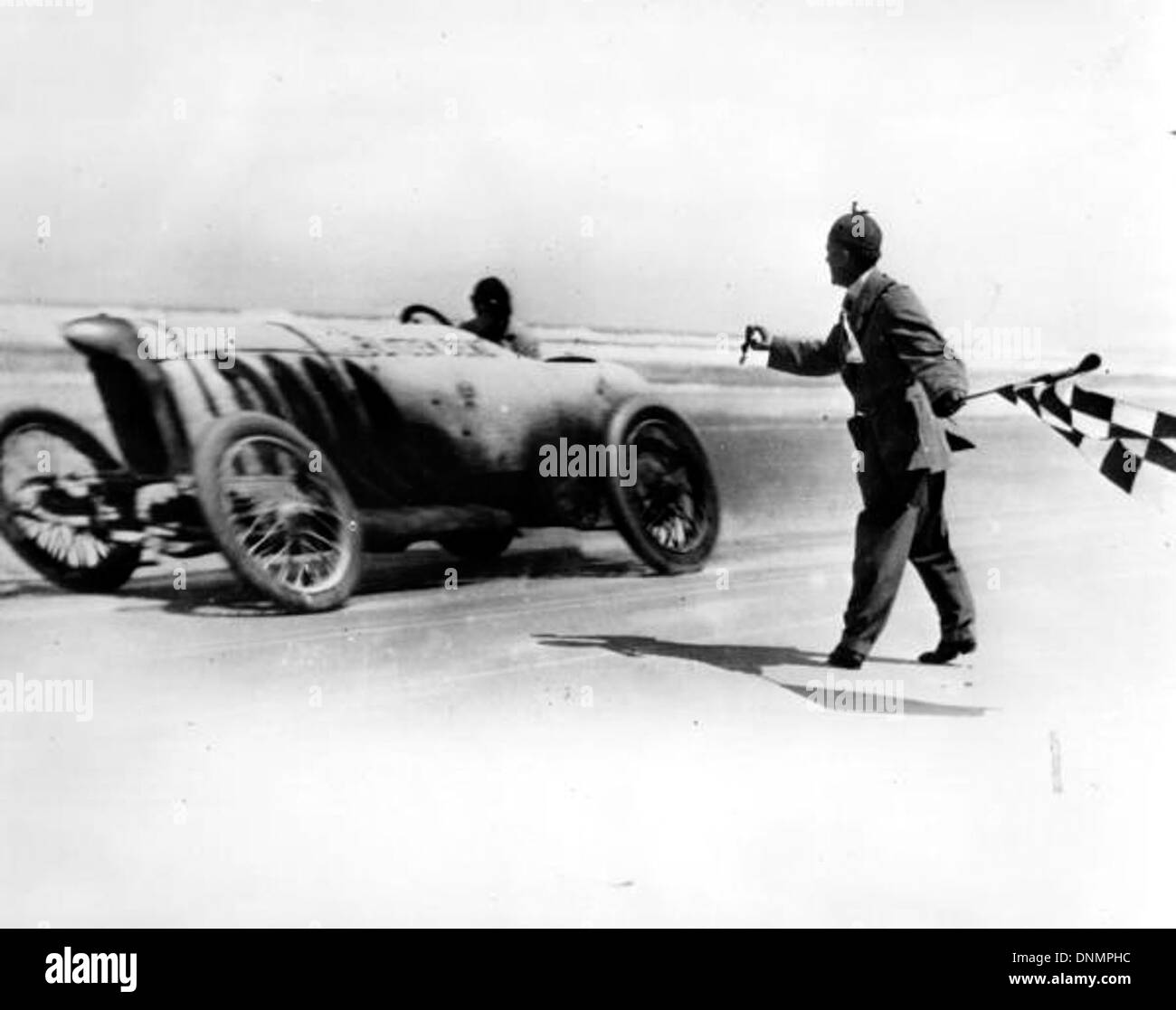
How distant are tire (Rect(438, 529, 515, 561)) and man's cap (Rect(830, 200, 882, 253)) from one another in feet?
3.56

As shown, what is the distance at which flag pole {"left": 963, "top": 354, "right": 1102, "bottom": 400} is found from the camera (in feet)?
14.6

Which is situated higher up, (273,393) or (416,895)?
(273,393)

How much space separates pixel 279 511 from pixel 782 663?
4.20ft

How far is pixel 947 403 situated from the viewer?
4.32 meters

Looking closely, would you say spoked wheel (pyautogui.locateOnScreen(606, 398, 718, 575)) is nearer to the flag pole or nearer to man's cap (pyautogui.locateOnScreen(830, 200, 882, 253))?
man's cap (pyautogui.locateOnScreen(830, 200, 882, 253))

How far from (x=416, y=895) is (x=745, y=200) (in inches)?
73.2

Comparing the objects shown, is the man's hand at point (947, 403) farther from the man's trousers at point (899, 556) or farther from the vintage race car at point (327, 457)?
the vintage race car at point (327, 457)

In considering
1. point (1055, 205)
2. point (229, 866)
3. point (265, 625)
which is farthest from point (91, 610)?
point (1055, 205)

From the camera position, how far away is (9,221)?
4.25 metres

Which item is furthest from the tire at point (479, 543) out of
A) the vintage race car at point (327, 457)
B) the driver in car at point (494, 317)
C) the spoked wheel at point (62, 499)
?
the spoked wheel at point (62, 499)

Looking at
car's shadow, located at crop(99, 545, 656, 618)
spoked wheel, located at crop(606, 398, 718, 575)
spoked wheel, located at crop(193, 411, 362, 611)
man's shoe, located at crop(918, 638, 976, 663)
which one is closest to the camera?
spoked wheel, located at crop(193, 411, 362, 611)

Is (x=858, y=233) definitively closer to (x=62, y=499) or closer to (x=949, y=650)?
(x=949, y=650)

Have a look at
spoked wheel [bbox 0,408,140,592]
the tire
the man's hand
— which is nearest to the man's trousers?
the man's hand
